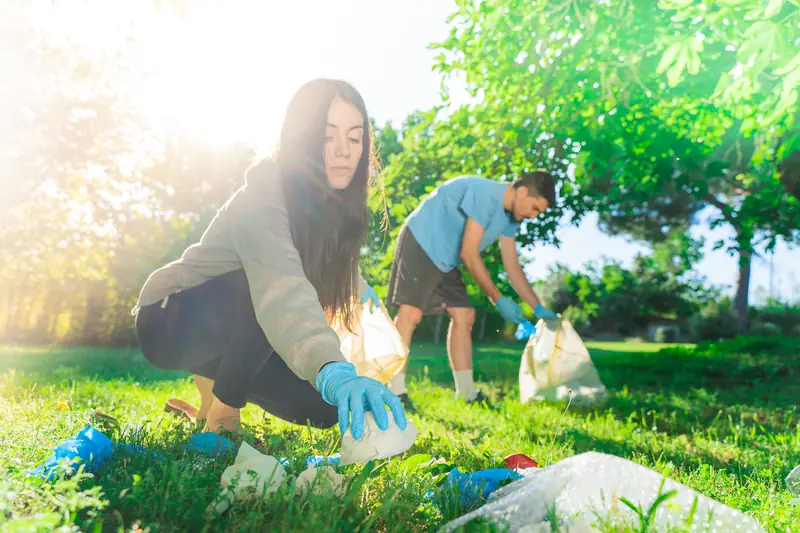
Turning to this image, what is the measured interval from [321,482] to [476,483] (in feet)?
1.56

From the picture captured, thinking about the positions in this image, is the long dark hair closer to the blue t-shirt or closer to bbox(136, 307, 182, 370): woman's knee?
bbox(136, 307, 182, 370): woman's knee

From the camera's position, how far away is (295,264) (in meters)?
1.94

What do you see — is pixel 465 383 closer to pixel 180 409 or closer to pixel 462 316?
pixel 462 316

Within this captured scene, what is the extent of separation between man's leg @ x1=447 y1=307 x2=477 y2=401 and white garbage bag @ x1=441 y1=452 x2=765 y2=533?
297 centimetres

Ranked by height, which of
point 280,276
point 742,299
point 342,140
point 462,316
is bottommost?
point 462,316

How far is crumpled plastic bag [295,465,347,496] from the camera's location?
4.92 ft

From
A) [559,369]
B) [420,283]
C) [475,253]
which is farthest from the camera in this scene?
[420,283]

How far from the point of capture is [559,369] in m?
4.17

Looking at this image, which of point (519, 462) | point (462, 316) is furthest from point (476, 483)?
point (462, 316)

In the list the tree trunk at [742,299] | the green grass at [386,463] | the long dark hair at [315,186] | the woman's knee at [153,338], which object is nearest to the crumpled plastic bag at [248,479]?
the green grass at [386,463]

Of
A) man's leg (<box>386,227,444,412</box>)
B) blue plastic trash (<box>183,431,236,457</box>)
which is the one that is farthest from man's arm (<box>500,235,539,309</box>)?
blue plastic trash (<box>183,431,236,457</box>)

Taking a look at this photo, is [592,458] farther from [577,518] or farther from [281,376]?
[281,376]

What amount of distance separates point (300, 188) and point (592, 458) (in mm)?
1262

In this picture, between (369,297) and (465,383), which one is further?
(465,383)
